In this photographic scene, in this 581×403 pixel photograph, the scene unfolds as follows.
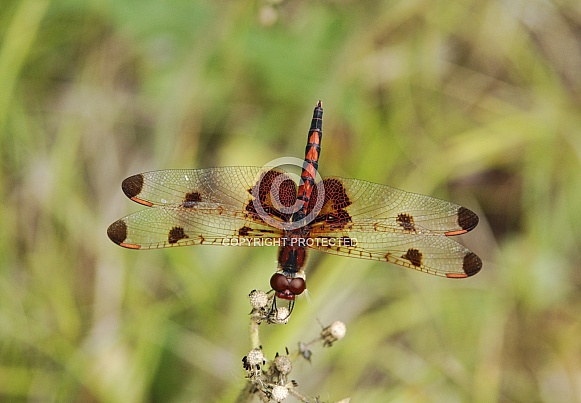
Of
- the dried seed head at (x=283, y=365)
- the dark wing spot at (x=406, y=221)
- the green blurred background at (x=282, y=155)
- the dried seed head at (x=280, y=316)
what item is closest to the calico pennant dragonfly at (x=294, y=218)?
the dark wing spot at (x=406, y=221)

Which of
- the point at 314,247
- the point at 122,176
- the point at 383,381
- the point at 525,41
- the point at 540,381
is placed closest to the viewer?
the point at 314,247

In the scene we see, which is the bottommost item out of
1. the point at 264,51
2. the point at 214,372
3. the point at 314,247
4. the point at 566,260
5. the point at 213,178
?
the point at 214,372

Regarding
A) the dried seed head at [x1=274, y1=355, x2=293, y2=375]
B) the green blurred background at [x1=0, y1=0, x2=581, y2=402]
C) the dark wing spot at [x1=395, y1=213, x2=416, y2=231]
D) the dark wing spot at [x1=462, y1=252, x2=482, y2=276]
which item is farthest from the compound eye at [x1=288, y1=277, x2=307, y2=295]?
the green blurred background at [x1=0, y1=0, x2=581, y2=402]

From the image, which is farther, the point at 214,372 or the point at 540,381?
the point at 540,381

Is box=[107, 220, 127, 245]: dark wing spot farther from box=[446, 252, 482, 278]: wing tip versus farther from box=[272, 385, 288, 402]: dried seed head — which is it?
box=[446, 252, 482, 278]: wing tip

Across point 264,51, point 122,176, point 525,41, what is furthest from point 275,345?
point 525,41

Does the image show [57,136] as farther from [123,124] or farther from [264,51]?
[264,51]
